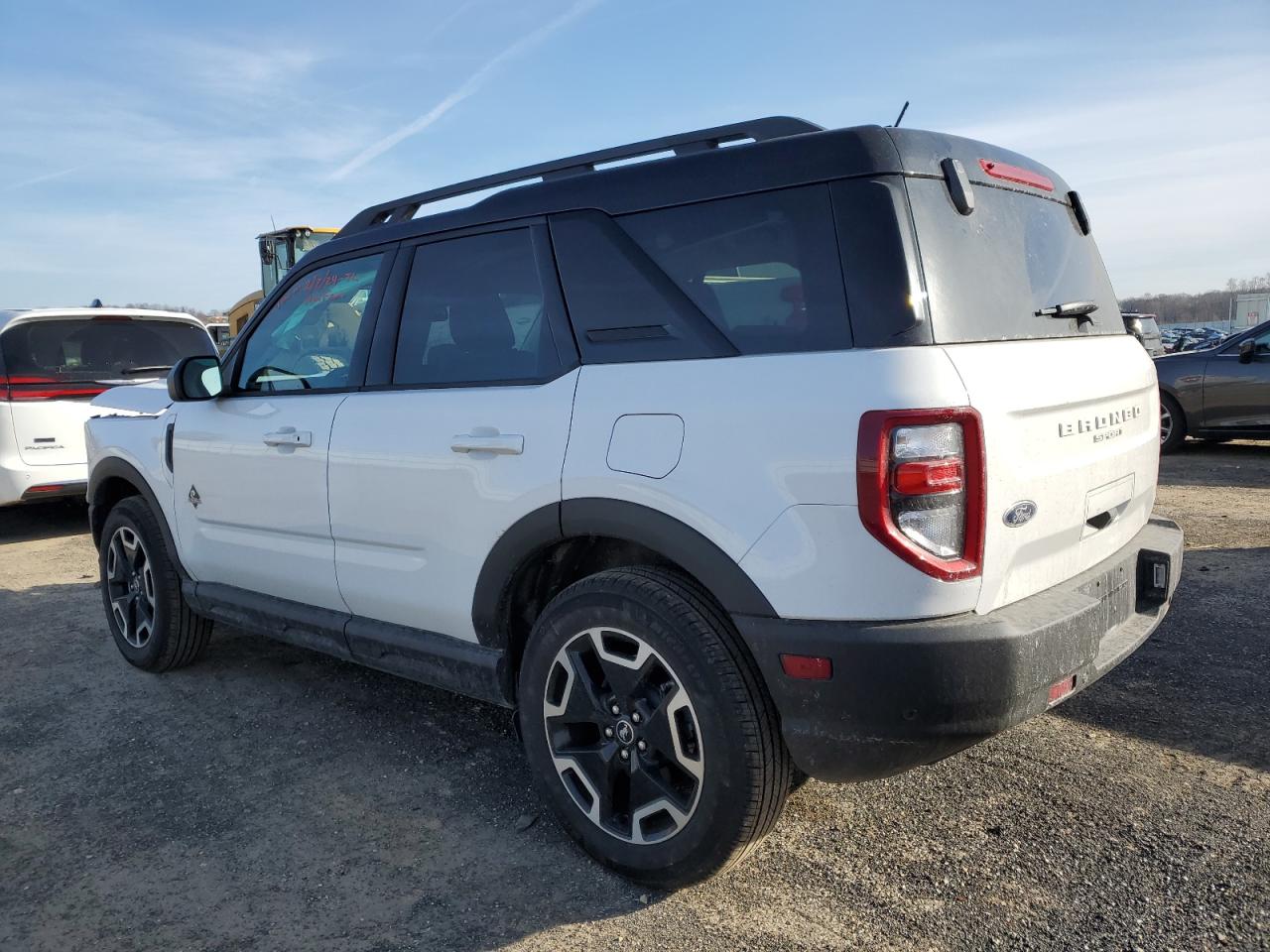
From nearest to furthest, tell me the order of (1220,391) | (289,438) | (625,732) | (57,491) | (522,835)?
(625,732), (522,835), (289,438), (57,491), (1220,391)

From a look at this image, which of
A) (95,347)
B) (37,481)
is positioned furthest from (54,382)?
(37,481)

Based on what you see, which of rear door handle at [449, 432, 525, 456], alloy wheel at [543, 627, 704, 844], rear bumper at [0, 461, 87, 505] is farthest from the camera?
rear bumper at [0, 461, 87, 505]

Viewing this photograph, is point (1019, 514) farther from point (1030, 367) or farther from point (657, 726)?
point (657, 726)

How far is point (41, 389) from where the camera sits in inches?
312

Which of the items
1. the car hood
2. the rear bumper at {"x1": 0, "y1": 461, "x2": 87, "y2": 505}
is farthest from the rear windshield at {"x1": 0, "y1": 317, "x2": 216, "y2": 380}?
the car hood

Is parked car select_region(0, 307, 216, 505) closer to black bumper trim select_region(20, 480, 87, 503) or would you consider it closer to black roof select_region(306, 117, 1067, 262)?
black bumper trim select_region(20, 480, 87, 503)

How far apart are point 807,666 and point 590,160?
171cm

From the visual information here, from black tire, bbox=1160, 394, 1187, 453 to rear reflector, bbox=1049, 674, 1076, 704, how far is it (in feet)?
30.0

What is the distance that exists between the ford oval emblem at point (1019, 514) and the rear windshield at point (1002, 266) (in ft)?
1.40

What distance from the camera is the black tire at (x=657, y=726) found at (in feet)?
8.16

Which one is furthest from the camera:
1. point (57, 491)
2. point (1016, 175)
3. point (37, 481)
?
point (57, 491)

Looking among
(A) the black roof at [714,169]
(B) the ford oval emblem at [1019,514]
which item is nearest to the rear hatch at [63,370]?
(A) the black roof at [714,169]

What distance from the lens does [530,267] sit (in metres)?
3.12

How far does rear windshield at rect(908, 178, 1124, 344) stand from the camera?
7.97ft
